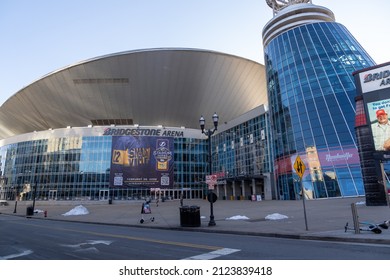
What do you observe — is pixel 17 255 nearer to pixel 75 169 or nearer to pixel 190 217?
pixel 190 217

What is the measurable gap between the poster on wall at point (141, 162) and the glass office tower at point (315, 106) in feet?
94.5

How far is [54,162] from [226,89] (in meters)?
47.2

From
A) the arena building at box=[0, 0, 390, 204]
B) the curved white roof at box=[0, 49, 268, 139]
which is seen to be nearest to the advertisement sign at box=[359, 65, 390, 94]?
the arena building at box=[0, 0, 390, 204]

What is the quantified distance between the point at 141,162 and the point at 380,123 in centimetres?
5210

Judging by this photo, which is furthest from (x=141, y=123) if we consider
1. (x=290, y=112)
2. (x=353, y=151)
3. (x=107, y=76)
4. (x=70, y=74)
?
(x=353, y=151)

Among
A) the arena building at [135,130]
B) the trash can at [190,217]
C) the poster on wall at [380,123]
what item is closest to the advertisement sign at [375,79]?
the poster on wall at [380,123]

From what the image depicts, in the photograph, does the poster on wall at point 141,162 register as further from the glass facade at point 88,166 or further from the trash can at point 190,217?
the trash can at point 190,217

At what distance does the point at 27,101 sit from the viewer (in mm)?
76062

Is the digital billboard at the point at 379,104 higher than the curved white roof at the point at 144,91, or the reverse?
the curved white roof at the point at 144,91

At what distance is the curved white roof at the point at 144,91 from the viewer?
2584 inches

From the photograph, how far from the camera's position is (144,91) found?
71625 mm

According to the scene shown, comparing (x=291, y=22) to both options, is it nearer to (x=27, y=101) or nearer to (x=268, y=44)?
(x=268, y=44)

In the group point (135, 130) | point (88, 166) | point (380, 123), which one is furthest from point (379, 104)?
point (88, 166)

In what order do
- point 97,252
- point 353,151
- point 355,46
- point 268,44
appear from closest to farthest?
point 97,252, point 353,151, point 355,46, point 268,44
